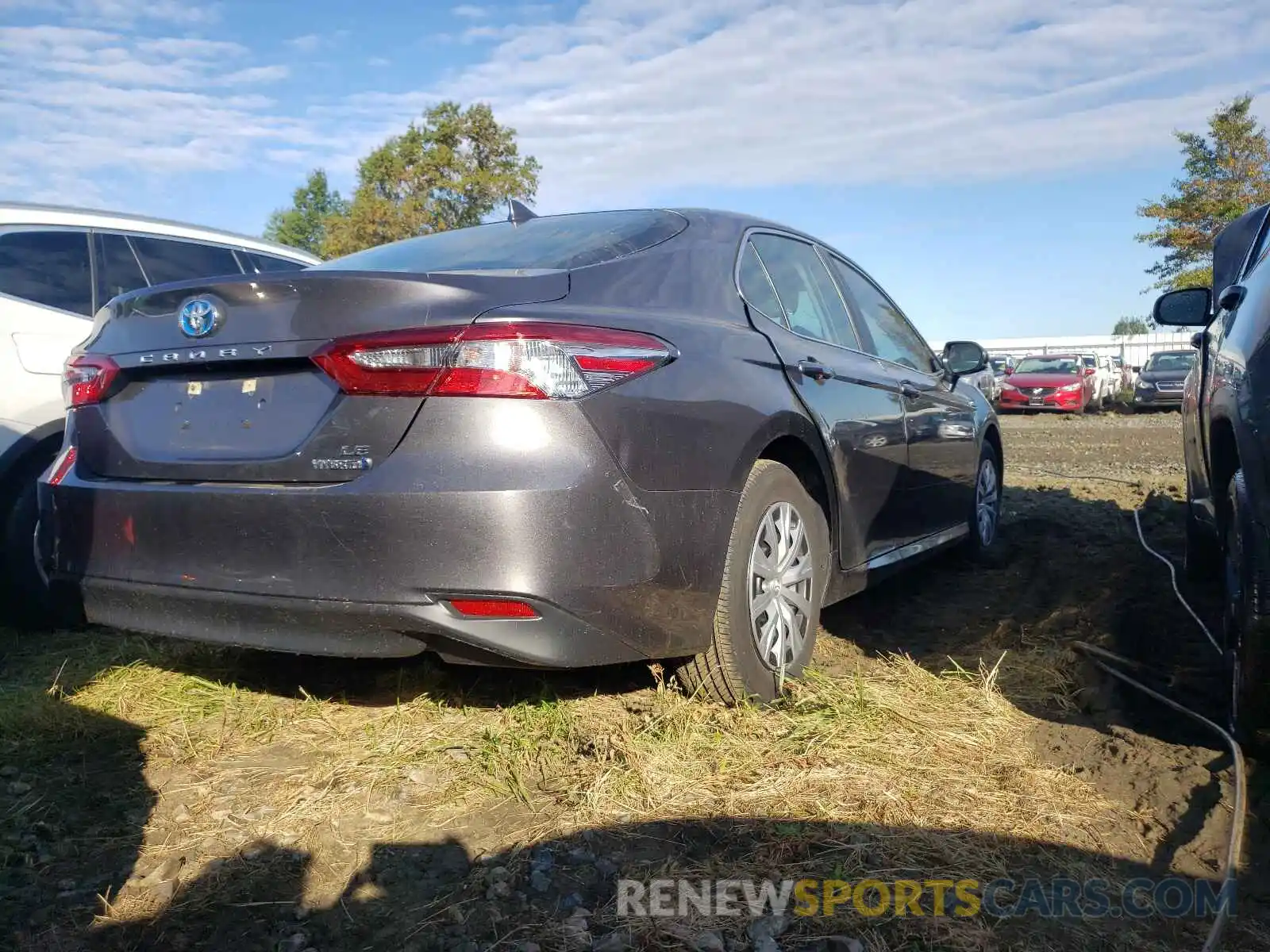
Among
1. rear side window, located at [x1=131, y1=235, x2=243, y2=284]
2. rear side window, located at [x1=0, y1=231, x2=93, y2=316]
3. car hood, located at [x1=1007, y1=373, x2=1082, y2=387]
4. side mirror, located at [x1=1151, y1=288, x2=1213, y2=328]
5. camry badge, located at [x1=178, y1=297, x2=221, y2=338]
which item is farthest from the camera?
car hood, located at [x1=1007, y1=373, x2=1082, y2=387]

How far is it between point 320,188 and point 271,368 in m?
67.4

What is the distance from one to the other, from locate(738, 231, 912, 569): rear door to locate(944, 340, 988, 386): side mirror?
1.12 metres

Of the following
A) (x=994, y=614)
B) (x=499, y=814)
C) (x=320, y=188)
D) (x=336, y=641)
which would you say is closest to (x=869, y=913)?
(x=499, y=814)

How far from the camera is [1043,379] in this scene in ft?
76.7

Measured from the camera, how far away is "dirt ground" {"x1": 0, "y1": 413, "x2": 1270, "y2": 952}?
6.62 feet

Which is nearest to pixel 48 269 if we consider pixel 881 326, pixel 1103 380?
pixel 881 326

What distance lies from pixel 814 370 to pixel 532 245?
1.04 meters

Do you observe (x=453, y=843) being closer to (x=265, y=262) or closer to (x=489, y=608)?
(x=489, y=608)

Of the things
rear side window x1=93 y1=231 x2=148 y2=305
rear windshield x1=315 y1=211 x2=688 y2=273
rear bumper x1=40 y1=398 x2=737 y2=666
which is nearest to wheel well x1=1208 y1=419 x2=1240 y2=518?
rear bumper x1=40 y1=398 x2=737 y2=666

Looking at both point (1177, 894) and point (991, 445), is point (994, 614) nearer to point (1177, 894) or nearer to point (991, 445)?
point (991, 445)

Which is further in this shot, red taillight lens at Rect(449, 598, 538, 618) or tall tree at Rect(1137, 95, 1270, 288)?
tall tree at Rect(1137, 95, 1270, 288)

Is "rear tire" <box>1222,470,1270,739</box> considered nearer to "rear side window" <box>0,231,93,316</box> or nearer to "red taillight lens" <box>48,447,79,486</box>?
"red taillight lens" <box>48,447,79,486</box>

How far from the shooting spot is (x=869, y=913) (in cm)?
199

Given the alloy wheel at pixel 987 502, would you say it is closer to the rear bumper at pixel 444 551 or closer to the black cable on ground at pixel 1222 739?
the black cable on ground at pixel 1222 739
